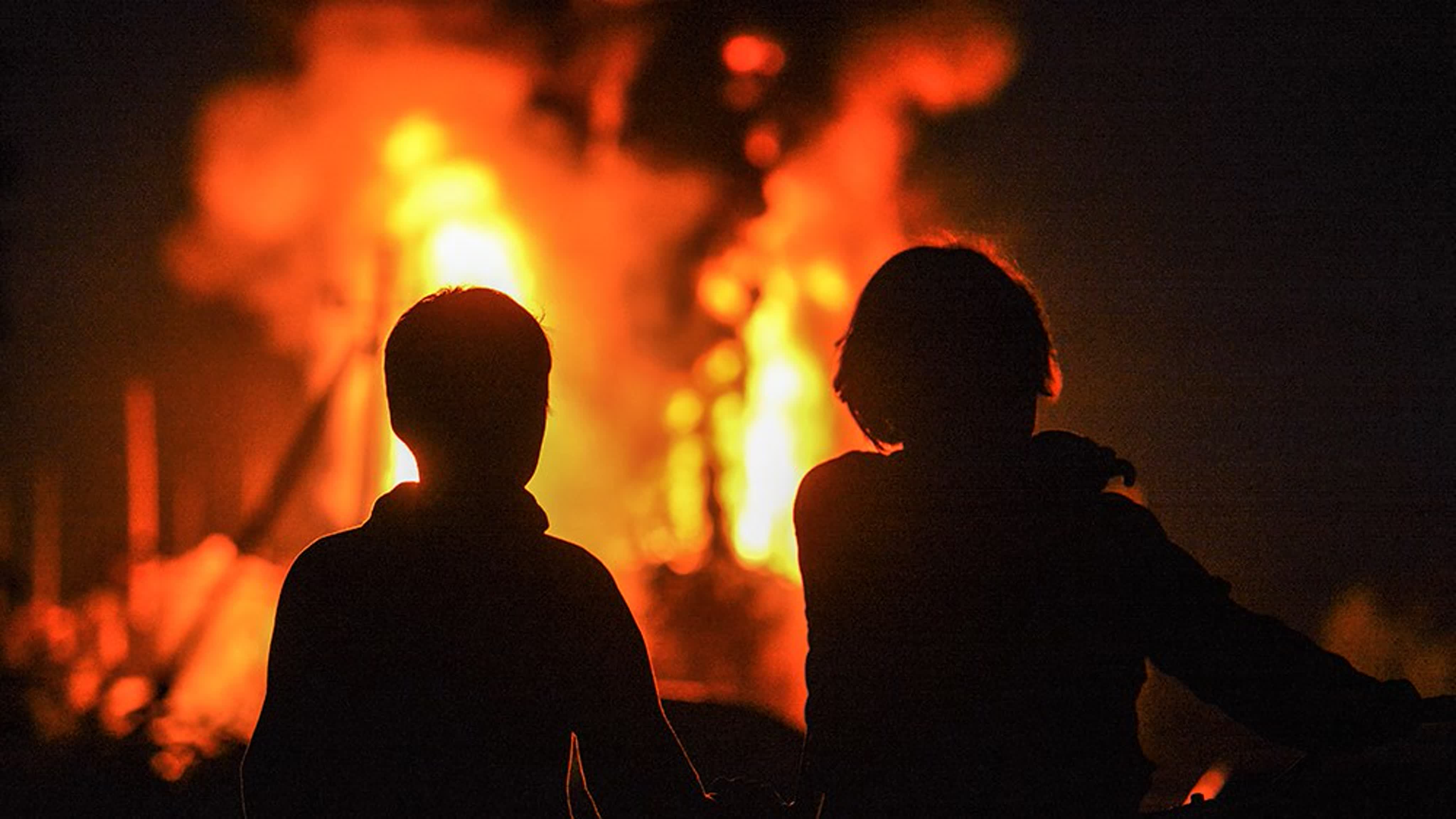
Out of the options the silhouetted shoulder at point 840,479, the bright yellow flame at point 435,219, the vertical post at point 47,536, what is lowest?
the silhouetted shoulder at point 840,479

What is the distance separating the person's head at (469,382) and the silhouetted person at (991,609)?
391 millimetres

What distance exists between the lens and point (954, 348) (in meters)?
1.50

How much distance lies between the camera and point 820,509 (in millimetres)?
1522

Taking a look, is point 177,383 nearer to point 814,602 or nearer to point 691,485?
point 691,485

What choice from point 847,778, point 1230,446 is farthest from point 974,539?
point 1230,446

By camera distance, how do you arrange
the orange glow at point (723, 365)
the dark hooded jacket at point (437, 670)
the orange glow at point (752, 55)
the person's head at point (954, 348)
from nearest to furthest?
the dark hooded jacket at point (437, 670), the person's head at point (954, 348), the orange glow at point (752, 55), the orange glow at point (723, 365)

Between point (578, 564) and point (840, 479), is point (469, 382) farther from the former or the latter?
point (840, 479)

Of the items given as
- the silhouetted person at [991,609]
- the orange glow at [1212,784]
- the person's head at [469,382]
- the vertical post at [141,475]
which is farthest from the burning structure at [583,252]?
the person's head at [469,382]

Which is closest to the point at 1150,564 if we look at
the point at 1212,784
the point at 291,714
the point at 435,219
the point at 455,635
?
the point at 1212,784

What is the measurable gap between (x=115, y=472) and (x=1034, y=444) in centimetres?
673

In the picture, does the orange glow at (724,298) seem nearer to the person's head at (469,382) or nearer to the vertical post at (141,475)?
the vertical post at (141,475)

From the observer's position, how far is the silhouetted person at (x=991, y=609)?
1.35m

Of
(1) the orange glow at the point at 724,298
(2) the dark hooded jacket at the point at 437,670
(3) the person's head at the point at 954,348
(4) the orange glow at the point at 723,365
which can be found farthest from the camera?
(4) the orange glow at the point at 723,365

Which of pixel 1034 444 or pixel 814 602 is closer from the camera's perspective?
pixel 1034 444
